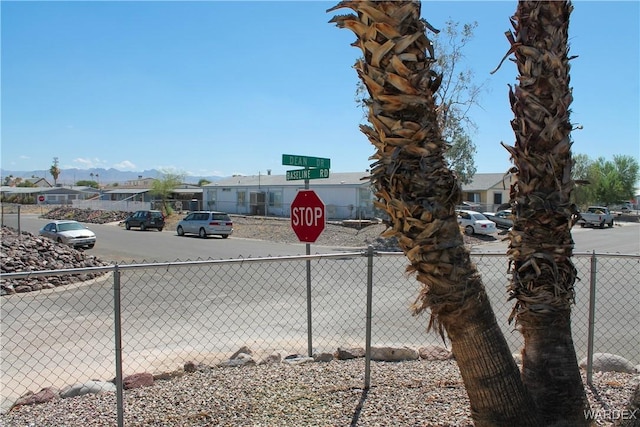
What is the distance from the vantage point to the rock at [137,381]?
5.00 metres

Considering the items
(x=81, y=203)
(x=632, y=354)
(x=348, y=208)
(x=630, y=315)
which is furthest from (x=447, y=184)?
(x=81, y=203)

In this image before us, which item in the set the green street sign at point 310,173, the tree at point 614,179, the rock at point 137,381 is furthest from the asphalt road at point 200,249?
the tree at point 614,179

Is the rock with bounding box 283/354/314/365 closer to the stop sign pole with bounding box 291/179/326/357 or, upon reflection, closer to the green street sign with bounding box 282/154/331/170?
the stop sign pole with bounding box 291/179/326/357

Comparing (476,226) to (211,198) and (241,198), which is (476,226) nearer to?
(241,198)

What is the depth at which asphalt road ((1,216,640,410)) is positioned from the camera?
22.6 feet

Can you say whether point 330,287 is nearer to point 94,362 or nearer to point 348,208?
point 94,362

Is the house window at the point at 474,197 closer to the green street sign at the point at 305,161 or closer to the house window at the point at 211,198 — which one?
the house window at the point at 211,198

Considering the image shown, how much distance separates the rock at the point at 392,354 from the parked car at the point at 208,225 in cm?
2603

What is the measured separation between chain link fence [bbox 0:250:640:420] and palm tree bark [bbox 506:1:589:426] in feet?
4.90

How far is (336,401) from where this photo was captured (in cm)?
447

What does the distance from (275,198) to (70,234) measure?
923 inches

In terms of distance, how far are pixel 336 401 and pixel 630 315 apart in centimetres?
723

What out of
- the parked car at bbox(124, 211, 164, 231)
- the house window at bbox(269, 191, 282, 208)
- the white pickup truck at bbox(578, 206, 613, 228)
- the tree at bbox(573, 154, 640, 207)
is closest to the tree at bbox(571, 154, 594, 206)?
the tree at bbox(573, 154, 640, 207)

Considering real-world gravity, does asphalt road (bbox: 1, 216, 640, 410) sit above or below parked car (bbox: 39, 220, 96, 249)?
below
